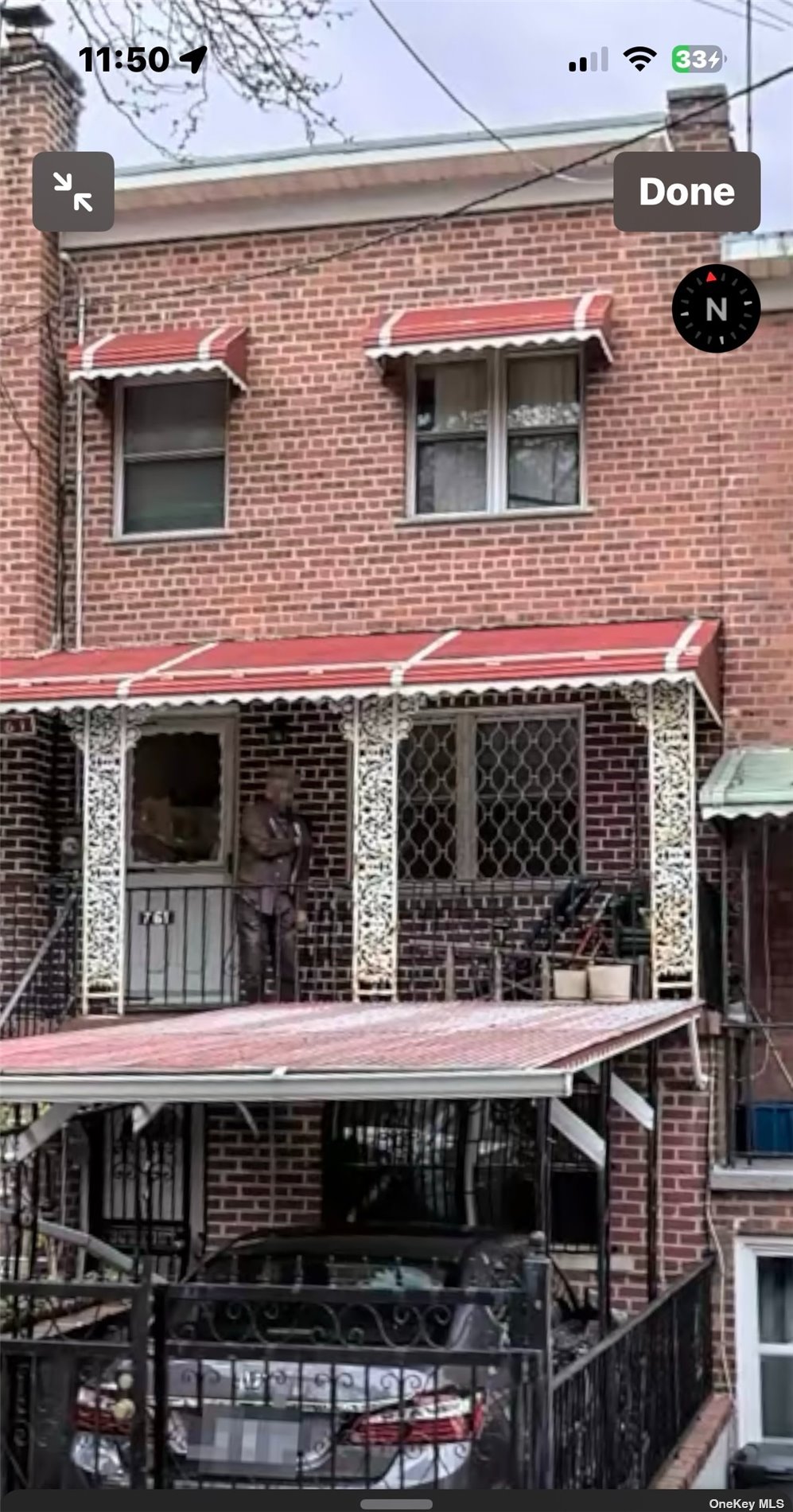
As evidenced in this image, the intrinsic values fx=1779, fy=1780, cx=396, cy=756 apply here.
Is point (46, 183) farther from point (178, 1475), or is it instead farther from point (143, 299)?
point (143, 299)

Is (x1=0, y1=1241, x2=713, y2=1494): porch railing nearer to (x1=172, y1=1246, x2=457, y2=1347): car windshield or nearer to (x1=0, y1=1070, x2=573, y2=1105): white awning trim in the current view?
(x1=172, y1=1246, x2=457, y2=1347): car windshield

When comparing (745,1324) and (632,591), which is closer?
(745,1324)

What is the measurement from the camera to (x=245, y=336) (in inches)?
447

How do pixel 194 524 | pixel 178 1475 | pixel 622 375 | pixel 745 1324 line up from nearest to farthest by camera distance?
pixel 178 1475 → pixel 745 1324 → pixel 622 375 → pixel 194 524

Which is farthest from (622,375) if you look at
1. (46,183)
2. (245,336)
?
(46,183)

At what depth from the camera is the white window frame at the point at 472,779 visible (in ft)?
35.0

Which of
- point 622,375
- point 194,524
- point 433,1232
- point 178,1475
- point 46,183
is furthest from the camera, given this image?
point 194,524

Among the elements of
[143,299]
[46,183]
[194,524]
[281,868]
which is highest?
[143,299]

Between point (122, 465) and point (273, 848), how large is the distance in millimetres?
2868

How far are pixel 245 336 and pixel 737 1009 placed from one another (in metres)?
5.19

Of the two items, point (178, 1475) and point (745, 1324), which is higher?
point (178, 1475)

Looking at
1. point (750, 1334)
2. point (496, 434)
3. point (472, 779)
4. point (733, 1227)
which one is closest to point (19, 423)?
point (496, 434)

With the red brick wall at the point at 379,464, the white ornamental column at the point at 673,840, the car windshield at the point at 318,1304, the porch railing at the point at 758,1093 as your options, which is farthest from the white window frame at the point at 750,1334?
the red brick wall at the point at 379,464

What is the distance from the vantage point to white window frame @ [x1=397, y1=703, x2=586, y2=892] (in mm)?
10656
